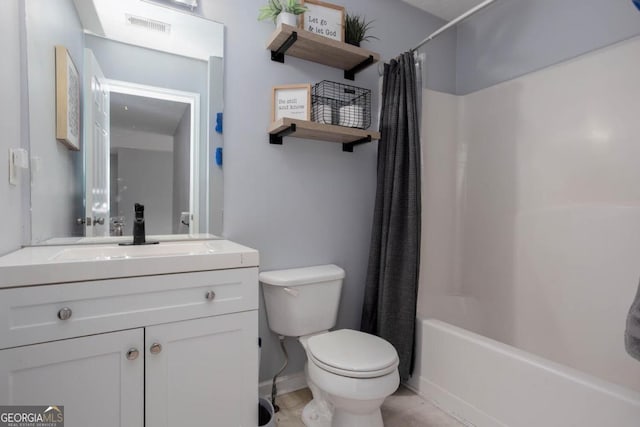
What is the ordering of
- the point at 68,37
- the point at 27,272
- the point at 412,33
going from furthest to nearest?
the point at 412,33
the point at 68,37
the point at 27,272

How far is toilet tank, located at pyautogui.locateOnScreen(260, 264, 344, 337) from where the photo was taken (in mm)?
1652

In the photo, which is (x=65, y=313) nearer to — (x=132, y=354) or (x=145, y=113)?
(x=132, y=354)

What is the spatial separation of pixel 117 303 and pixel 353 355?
891 mm

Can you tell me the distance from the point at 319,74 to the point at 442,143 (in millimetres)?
1030

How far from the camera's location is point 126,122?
1.48m

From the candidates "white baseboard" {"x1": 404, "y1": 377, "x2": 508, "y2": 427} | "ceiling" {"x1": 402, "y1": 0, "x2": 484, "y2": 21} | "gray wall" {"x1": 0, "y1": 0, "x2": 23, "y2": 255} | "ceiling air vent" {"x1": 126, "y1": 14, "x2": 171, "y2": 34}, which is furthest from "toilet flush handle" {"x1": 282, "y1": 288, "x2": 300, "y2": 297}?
"ceiling" {"x1": 402, "y1": 0, "x2": 484, "y2": 21}

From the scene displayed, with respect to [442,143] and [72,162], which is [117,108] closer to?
[72,162]

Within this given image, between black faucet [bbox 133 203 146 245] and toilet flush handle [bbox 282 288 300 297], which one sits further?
toilet flush handle [bbox 282 288 300 297]

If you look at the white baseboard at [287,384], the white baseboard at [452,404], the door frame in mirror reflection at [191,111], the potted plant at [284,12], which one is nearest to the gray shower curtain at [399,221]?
the white baseboard at [452,404]

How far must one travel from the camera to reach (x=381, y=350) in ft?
4.61

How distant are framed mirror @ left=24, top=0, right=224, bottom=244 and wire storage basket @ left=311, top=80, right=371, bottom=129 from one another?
526 millimetres

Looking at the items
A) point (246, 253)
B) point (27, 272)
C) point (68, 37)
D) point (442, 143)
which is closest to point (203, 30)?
point (68, 37)

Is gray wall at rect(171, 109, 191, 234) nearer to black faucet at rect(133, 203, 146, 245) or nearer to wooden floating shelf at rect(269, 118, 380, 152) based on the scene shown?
black faucet at rect(133, 203, 146, 245)

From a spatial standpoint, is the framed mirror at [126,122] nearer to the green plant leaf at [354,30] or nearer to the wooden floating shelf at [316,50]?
the wooden floating shelf at [316,50]
